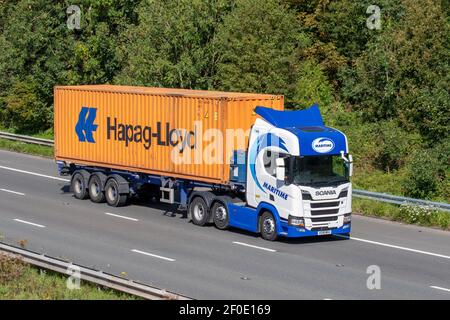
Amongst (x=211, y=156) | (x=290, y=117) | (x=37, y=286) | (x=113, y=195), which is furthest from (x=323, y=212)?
(x=37, y=286)

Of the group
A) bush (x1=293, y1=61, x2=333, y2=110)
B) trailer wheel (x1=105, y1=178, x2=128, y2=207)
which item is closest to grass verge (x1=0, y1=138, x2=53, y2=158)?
bush (x1=293, y1=61, x2=333, y2=110)

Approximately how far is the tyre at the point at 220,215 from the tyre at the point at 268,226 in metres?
1.36

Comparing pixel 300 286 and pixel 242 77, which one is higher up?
pixel 242 77

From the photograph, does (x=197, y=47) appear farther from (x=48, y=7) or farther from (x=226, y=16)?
(x=48, y=7)

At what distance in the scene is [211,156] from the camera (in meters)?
26.3

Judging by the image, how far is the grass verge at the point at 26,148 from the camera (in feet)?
138

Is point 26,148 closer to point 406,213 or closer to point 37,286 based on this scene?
point 406,213

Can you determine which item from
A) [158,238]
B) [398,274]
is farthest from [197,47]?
[398,274]

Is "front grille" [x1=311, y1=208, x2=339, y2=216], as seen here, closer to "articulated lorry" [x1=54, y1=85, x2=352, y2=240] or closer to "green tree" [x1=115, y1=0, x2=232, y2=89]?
"articulated lorry" [x1=54, y1=85, x2=352, y2=240]

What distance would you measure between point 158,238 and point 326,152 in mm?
5087

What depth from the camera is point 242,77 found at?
37969mm

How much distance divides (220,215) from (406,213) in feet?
19.4

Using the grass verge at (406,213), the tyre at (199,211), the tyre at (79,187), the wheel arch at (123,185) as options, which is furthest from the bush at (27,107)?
the grass verge at (406,213)
